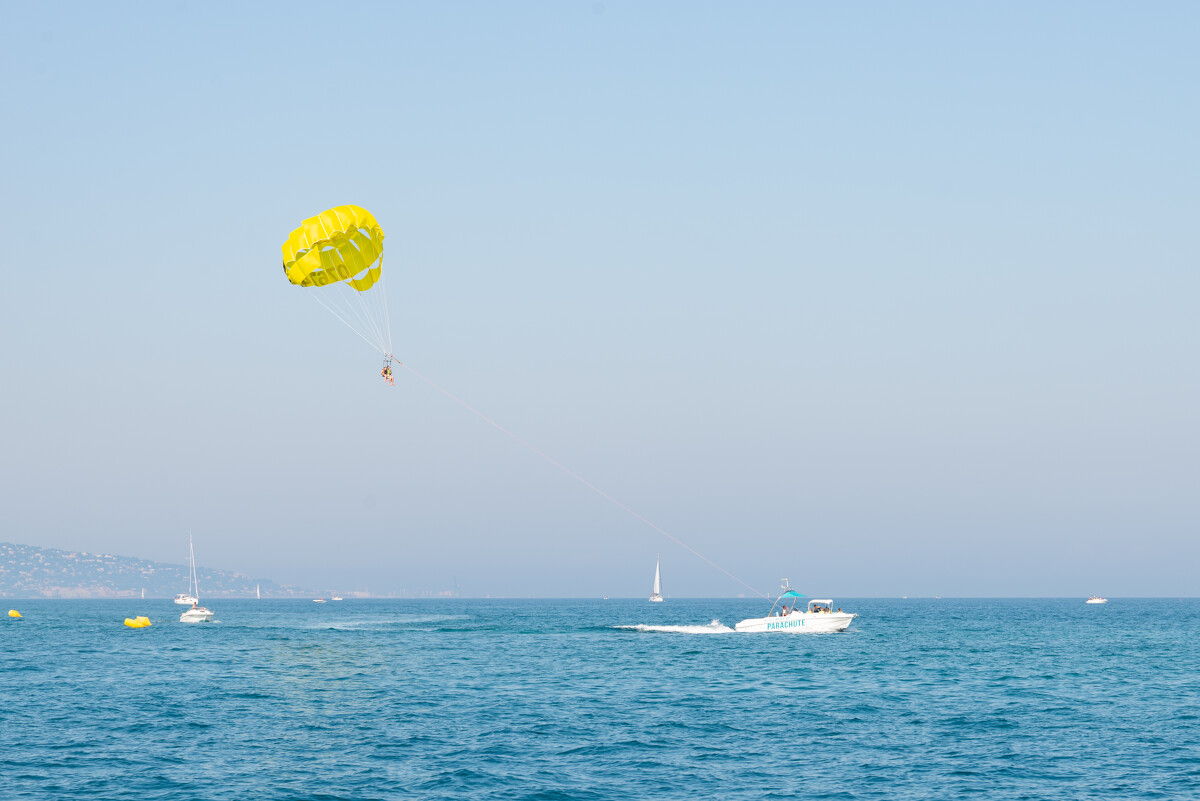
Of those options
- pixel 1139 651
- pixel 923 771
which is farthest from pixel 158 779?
pixel 1139 651

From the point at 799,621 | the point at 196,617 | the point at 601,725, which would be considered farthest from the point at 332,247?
the point at 196,617

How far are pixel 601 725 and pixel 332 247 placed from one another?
20.9 m

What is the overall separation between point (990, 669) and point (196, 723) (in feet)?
140

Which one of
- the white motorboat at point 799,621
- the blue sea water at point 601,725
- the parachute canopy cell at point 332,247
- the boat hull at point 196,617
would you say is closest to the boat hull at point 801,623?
the white motorboat at point 799,621

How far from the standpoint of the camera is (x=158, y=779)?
30.3 meters

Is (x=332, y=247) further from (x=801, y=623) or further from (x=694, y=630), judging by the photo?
(x=694, y=630)

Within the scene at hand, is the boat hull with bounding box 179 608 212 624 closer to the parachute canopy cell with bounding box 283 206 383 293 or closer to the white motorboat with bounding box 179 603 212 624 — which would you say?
the white motorboat with bounding box 179 603 212 624

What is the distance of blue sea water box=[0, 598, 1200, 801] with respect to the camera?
98.0ft

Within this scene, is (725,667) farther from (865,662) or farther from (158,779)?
(158,779)

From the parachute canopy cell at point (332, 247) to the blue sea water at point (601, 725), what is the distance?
17.0m

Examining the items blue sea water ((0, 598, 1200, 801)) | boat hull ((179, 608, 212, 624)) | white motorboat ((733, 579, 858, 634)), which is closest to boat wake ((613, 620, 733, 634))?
white motorboat ((733, 579, 858, 634))

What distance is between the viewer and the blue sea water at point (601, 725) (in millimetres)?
29875

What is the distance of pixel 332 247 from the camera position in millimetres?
44375

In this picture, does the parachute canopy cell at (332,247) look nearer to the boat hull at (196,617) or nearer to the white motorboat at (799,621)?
the white motorboat at (799,621)
